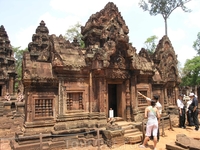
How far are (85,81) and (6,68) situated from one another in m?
19.5

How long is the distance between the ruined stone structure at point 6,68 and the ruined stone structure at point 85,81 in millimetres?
16580

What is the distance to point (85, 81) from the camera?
959cm

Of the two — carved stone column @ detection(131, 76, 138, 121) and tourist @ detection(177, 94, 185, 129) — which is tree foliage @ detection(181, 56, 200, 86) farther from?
carved stone column @ detection(131, 76, 138, 121)

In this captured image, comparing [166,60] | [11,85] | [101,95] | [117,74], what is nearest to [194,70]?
→ [166,60]

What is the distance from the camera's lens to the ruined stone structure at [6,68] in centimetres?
2428

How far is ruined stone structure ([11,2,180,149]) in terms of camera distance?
821 cm

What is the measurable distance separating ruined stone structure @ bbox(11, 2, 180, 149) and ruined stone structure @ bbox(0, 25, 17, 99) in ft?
54.4

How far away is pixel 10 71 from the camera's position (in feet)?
81.2

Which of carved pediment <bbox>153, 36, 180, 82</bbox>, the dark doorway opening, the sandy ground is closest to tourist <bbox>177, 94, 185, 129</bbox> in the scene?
the sandy ground

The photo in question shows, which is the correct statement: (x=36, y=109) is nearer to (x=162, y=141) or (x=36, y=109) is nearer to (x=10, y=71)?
(x=162, y=141)

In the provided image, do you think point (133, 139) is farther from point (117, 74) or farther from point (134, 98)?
point (117, 74)

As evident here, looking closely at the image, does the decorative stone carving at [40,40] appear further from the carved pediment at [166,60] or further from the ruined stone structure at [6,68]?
the carved pediment at [166,60]

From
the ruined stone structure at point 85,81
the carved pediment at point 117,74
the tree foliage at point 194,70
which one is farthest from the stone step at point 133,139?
the tree foliage at point 194,70

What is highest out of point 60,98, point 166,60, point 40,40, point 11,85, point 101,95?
point 40,40
